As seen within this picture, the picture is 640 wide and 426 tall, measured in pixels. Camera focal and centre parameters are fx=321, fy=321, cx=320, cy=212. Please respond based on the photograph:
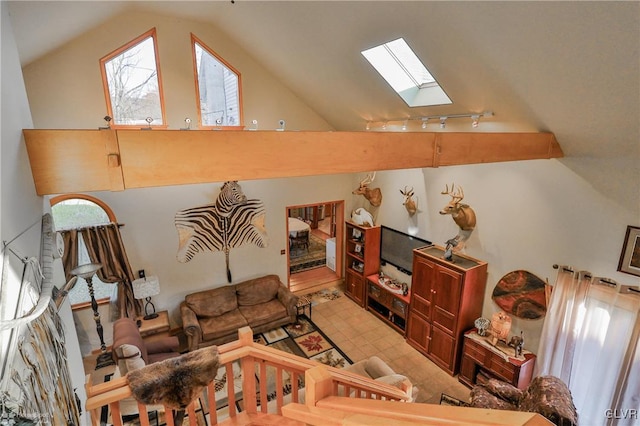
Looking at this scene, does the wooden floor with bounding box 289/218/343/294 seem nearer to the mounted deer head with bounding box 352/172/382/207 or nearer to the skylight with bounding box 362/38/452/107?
the mounted deer head with bounding box 352/172/382/207

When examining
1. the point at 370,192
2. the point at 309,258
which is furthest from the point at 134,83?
the point at 309,258

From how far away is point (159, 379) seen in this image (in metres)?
1.81

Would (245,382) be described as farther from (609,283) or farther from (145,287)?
(609,283)

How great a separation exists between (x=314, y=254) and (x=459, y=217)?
5038 mm

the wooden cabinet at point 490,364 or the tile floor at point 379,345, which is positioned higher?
the wooden cabinet at point 490,364

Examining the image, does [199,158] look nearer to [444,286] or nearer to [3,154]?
[3,154]

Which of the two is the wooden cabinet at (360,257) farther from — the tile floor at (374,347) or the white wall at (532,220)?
the white wall at (532,220)

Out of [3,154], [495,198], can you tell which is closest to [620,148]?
[495,198]

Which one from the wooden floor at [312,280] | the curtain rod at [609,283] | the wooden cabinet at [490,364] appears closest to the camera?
the curtain rod at [609,283]

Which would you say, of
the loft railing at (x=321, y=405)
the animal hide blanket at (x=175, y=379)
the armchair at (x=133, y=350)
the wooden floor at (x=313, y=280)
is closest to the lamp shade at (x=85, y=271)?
the armchair at (x=133, y=350)

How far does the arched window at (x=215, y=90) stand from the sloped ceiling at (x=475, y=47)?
22.9 inches

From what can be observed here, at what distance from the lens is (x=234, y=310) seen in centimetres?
593

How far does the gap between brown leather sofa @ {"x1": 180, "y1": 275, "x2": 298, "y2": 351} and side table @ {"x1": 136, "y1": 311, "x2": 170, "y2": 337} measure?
0.29 metres

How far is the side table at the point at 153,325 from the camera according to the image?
16.8 feet
